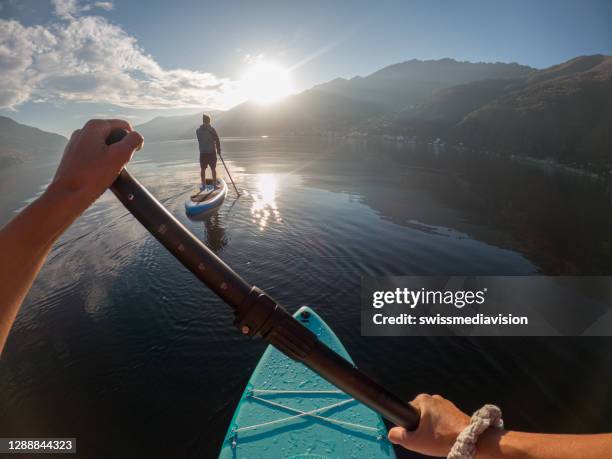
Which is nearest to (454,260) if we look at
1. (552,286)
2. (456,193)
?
(552,286)

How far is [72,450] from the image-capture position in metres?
6.11

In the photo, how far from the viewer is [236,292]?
1.71m

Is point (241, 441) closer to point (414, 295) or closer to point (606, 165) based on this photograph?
point (414, 295)

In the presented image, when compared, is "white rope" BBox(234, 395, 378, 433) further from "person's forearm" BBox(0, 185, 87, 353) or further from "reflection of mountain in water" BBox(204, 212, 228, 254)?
"reflection of mountain in water" BBox(204, 212, 228, 254)

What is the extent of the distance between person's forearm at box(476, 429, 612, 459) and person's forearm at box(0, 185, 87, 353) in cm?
248

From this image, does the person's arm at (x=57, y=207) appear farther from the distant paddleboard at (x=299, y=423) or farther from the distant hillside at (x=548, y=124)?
the distant hillside at (x=548, y=124)

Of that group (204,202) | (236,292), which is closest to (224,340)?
(236,292)

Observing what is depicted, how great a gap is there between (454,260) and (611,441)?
47.5ft

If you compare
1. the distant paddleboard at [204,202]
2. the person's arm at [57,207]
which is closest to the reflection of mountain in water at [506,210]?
the distant paddleboard at [204,202]

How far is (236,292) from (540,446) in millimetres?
1922

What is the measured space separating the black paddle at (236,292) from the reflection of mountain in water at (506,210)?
17.5 meters

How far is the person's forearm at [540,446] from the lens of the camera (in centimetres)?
145

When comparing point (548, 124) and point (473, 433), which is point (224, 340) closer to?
point (473, 433)

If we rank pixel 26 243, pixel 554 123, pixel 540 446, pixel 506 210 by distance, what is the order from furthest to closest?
pixel 554 123 < pixel 506 210 < pixel 540 446 < pixel 26 243
